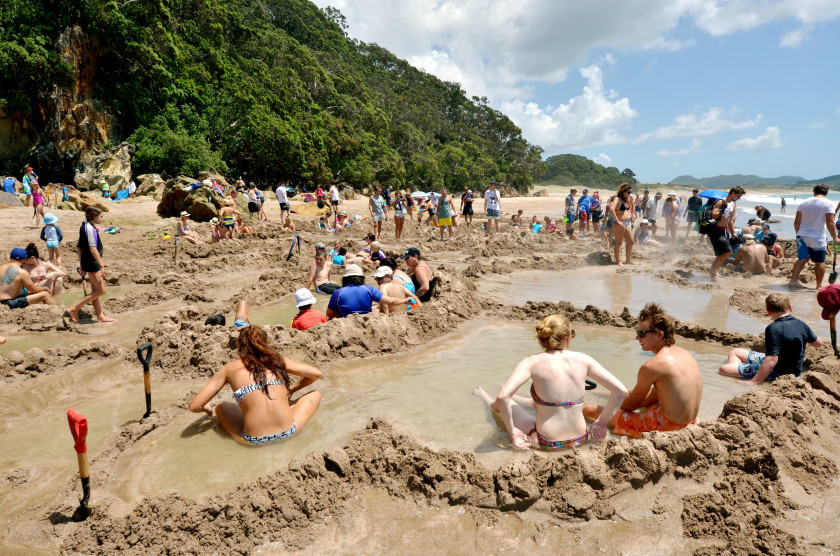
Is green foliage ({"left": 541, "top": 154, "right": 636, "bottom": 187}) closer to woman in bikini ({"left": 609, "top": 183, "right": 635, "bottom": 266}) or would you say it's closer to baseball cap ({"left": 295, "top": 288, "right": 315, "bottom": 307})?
woman in bikini ({"left": 609, "top": 183, "right": 635, "bottom": 266})

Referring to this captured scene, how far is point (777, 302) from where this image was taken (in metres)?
4.86

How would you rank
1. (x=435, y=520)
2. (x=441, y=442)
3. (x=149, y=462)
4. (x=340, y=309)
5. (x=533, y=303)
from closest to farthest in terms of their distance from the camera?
(x=435, y=520), (x=149, y=462), (x=441, y=442), (x=340, y=309), (x=533, y=303)

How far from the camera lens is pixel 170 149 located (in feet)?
80.5

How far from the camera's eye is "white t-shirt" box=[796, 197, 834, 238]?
8.39m

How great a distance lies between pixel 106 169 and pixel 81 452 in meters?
24.9

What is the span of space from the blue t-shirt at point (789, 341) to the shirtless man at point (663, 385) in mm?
1604

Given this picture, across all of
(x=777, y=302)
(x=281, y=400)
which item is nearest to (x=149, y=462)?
(x=281, y=400)

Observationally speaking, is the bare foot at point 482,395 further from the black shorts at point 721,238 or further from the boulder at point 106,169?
the boulder at point 106,169

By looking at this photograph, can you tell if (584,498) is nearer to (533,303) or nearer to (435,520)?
(435,520)

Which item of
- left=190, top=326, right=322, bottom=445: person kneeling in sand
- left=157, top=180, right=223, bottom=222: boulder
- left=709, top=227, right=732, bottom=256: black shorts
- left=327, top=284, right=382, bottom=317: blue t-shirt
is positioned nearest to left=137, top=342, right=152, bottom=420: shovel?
left=190, top=326, right=322, bottom=445: person kneeling in sand

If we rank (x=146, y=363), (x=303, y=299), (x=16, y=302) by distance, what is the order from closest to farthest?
(x=146, y=363), (x=303, y=299), (x=16, y=302)

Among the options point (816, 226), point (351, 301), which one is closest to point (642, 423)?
point (351, 301)

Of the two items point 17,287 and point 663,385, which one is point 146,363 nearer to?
point 663,385

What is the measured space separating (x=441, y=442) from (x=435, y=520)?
3.31 ft
